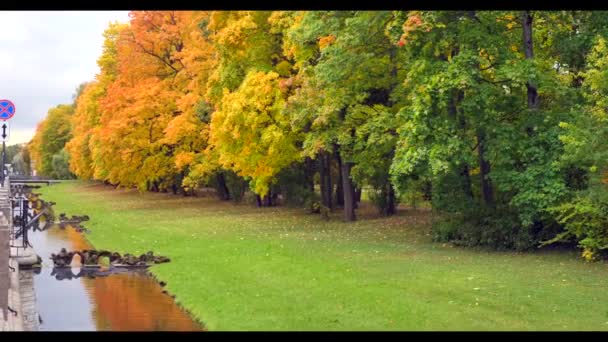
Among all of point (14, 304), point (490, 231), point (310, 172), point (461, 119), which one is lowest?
point (14, 304)

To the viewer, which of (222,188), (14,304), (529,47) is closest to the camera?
(14,304)

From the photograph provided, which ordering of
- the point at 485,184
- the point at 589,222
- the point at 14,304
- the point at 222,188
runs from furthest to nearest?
the point at 222,188 → the point at 485,184 → the point at 589,222 → the point at 14,304

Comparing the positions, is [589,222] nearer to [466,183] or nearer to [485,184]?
[466,183]

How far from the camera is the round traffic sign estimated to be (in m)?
20.4

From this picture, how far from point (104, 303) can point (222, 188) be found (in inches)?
1082

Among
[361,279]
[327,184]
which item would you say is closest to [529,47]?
[361,279]

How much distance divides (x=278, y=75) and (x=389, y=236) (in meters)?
8.82

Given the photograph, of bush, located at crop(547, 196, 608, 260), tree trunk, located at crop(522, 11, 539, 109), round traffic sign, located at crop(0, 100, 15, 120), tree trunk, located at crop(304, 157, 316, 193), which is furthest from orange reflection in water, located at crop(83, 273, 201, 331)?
tree trunk, located at crop(304, 157, 316, 193)

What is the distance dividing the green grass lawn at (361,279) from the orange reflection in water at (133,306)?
0.32 metres

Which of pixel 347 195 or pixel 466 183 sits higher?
pixel 466 183

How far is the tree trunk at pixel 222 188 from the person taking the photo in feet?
137

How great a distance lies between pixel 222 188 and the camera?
4206 centimetres

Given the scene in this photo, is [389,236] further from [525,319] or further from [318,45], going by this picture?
[525,319]
